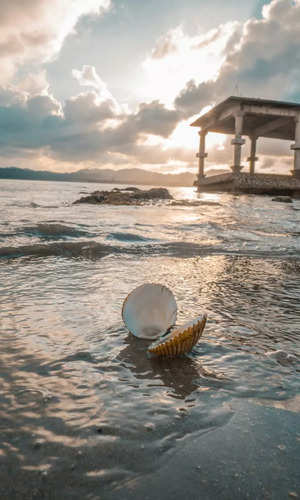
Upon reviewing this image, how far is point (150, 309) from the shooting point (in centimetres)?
220

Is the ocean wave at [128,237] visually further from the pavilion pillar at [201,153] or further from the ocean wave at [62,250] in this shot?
the pavilion pillar at [201,153]

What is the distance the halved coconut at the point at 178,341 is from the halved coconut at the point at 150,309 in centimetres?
34

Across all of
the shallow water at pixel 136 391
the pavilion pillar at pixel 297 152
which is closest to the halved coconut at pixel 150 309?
the shallow water at pixel 136 391

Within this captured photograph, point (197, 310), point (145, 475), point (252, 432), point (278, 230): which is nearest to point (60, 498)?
point (145, 475)

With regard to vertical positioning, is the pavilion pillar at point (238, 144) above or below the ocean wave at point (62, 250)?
above

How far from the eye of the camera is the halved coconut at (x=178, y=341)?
5.66ft

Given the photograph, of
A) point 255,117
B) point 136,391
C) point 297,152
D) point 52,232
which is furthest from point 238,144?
point 136,391

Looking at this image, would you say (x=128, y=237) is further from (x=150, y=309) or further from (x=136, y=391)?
(x=136, y=391)

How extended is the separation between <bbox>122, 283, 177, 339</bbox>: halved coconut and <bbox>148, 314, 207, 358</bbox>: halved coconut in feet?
1.13

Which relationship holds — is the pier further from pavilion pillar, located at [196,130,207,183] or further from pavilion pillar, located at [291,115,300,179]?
pavilion pillar, located at [196,130,207,183]

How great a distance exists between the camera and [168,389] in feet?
5.07

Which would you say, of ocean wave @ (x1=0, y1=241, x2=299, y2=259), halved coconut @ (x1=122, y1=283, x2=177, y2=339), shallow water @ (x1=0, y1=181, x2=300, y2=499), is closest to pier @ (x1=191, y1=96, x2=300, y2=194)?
ocean wave @ (x1=0, y1=241, x2=299, y2=259)

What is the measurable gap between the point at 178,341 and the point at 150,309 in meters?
0.49

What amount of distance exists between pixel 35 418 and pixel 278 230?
7323 mm
